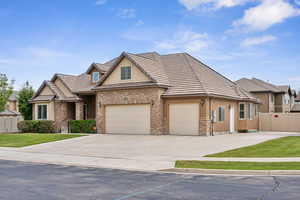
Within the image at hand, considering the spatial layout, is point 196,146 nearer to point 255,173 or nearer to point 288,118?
point 255,173

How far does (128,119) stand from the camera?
1149 inches

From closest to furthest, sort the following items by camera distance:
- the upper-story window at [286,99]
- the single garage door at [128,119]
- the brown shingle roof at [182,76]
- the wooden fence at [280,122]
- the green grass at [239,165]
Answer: the green grass at [239,165] → the brown shingle roof at [182,76] → the single garage door at [128,119] → the wooden fence at [280,122] → the upper-story window at [286,99]

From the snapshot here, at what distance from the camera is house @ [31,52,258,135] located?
89.3ft

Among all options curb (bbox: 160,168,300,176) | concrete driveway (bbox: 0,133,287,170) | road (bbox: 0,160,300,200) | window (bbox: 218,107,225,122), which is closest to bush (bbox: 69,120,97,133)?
concrete driveway (bbox: 0,133,287,170)

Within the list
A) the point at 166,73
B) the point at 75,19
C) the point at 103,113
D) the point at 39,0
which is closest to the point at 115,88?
the point at 103,113

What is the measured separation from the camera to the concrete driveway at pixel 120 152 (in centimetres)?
1534

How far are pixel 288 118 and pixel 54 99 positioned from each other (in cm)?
2240

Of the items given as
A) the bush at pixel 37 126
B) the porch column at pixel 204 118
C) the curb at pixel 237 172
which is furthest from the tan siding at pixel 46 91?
the curb at pixel 237 172

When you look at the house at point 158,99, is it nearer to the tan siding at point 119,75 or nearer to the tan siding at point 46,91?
the tan siding at point 119,75

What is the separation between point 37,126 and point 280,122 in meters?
23.4

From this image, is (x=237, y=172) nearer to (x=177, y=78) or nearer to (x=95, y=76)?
(x=177, y=78)

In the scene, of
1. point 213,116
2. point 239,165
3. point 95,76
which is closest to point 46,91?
point 95,76

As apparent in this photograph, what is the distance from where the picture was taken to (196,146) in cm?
2055

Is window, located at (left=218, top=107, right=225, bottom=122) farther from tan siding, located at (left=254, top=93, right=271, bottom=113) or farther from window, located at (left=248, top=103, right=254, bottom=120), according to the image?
tan siding, located at (left=254, top=93, right=271, bottom=113)
